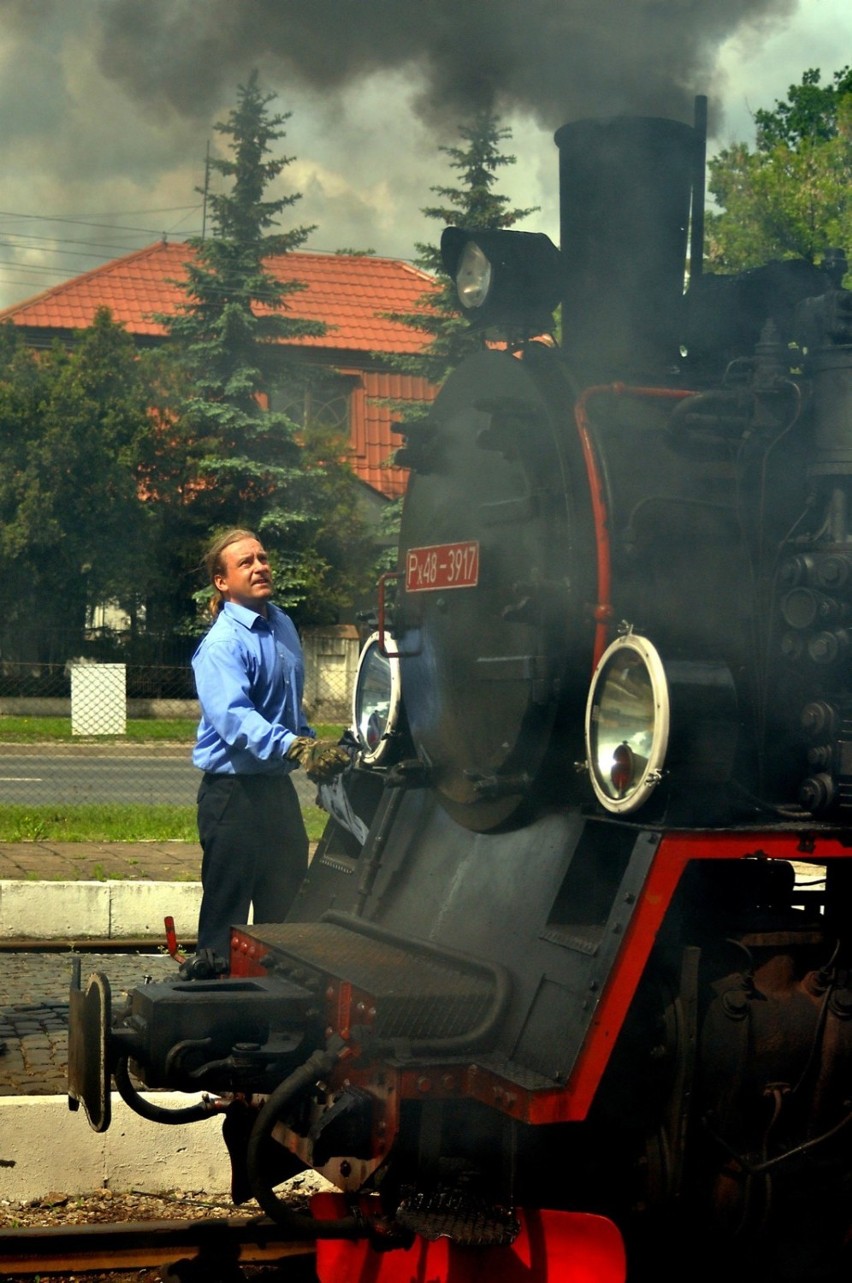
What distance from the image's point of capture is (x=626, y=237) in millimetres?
4301

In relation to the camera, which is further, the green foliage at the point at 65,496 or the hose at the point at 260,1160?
the green foliage at the point at 65,496

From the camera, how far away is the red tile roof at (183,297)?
31.1m

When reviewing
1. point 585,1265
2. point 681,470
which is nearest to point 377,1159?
point 585,1265

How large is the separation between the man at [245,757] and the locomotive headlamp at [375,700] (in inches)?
7.8

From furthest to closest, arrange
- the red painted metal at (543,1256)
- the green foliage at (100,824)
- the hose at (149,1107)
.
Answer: the green foliage at (100,824)
the hose at (149,1107)
the red painted metal at (543,1256)

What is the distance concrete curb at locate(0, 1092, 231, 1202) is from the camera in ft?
15.5

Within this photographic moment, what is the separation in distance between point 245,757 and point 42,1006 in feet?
7.63

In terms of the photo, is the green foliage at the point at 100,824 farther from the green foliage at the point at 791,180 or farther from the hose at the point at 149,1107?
the green foliage at the point at 791,180

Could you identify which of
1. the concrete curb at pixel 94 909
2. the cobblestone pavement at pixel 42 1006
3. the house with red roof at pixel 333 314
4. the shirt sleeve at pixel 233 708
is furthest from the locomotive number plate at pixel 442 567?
the house with red roof at pixel 333 314

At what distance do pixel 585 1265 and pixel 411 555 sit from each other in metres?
2.09

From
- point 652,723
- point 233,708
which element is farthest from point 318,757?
point 652,723

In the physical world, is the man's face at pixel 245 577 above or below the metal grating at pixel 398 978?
above

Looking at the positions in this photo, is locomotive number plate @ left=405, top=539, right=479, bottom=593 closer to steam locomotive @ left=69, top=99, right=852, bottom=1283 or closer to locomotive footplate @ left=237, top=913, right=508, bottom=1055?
steam locomotive @ left=69, top=99, right=852, bottom=1283

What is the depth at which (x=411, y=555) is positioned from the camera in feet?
14.9
